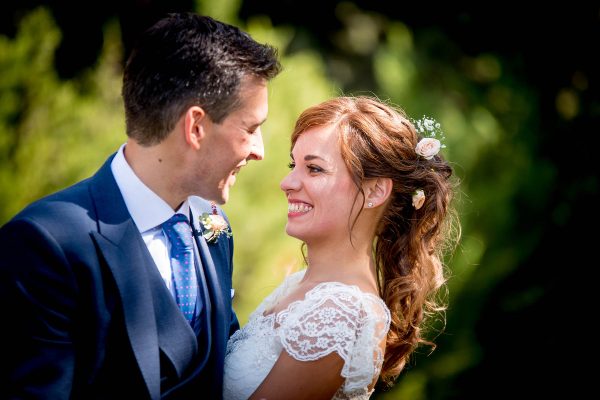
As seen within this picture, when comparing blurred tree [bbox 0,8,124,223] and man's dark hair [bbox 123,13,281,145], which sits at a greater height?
man's dark hair [bbox 123,13,281,145]

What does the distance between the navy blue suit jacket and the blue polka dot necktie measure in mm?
137

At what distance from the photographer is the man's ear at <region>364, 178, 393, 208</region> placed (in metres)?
3.05

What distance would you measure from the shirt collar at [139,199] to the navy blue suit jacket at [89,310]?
50mm

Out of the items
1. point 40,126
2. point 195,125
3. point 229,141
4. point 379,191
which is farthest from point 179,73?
point 40,126

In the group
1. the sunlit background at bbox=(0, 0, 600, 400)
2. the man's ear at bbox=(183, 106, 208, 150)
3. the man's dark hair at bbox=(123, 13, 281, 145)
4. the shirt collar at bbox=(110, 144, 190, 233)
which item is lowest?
the sunlit background at bbox=(0, 0, 600, 400)

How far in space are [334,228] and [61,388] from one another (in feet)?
4.19

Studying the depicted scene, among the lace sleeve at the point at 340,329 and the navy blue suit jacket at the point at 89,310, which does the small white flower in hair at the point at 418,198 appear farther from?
the navy blue suit jacket at the point at 89,310

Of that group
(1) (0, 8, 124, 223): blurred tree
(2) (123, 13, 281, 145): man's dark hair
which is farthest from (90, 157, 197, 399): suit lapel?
(1) (0, 8, 124, 223): blurred tree

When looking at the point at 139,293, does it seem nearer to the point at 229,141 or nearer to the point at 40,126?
the point at 229,141

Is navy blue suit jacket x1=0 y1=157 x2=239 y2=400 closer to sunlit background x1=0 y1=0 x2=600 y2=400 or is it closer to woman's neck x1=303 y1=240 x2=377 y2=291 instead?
woman's neck x1=303 y1=240 x2=377 y2=291

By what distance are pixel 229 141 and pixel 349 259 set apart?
761 mm

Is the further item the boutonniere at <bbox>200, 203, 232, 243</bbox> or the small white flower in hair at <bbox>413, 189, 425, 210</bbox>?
the small white flower in hair at <bbox>413, 189, 425, 210</bbox>

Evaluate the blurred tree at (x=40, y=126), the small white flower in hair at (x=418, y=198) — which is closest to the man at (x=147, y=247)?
the small white flower in hair at (x=418, y=198)

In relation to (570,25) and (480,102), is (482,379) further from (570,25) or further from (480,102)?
(570,25)
